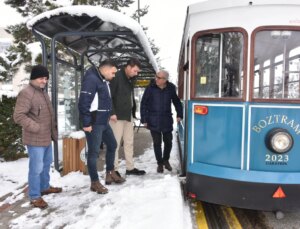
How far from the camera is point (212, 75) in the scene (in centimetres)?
425

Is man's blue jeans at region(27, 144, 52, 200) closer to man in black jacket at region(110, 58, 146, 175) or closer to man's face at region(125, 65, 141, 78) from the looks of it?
man in black jacket at region(110, 58, 146, 175)

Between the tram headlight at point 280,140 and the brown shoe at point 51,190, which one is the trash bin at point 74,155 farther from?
the tram headlight at point 280,140

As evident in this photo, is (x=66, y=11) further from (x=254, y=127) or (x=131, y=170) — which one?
(x=254, y=127)

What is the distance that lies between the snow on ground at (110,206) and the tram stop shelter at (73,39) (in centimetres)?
89

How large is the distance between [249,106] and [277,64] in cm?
56

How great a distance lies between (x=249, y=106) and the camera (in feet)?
13.0

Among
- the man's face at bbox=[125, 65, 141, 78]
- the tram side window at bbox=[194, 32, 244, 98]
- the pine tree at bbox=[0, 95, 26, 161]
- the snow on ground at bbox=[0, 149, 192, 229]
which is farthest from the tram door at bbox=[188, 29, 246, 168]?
the pine tree at bbox=[0, 95, 26, 161]

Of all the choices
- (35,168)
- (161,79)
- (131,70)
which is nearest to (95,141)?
(35,168)

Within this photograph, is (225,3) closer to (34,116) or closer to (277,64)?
(277,64)

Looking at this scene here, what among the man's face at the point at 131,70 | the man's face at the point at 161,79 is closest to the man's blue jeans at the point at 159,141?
the man's face at the point at 161,79

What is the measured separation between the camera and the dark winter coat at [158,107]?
19.5 ft

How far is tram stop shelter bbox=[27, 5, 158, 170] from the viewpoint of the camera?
523 centimetres

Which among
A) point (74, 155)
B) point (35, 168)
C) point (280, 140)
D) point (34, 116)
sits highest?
point (34, 116)

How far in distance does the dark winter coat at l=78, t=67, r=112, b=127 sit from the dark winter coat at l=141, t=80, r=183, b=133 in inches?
48.7
